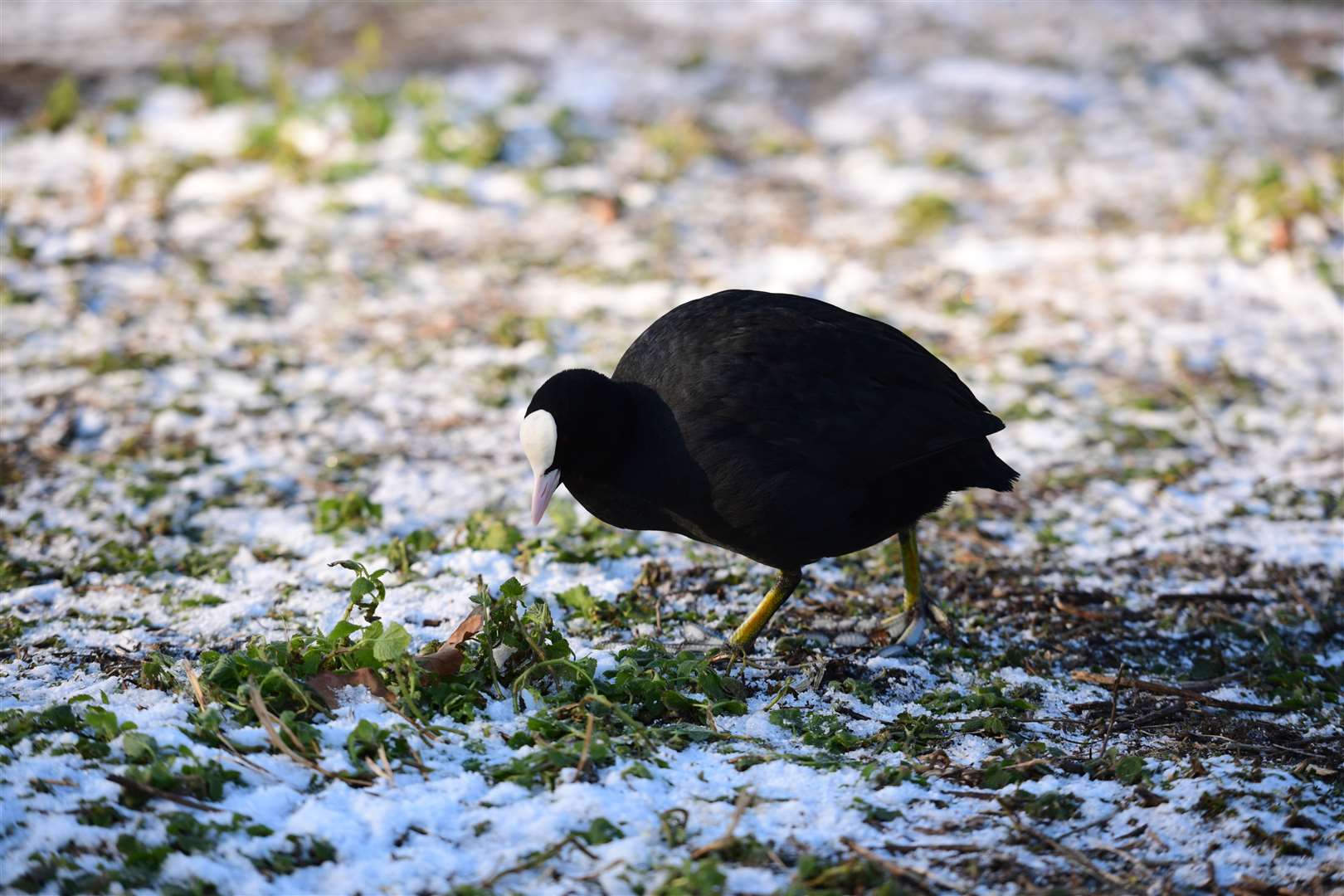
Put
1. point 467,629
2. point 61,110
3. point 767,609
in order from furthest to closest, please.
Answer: point 61,110 < point 767,609 < point 467,629

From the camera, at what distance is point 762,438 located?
3508mm

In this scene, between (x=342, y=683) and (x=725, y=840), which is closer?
(x=725, y=840)

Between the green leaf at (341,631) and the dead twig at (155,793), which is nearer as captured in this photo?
the dead twig at (155,793)

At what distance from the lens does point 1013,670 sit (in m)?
3.80

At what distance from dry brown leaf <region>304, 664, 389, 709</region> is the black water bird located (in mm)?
671

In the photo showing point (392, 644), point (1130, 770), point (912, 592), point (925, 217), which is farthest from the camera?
point (925, 217)

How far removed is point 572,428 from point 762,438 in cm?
55

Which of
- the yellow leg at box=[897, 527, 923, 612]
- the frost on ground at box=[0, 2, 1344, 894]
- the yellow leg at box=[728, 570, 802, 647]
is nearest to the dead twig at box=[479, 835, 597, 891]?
the frost on ground at box=[0, 2, 1344, 894]

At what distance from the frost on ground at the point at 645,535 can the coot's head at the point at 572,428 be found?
442 millimetres

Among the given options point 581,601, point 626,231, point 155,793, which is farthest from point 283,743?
point 626,231

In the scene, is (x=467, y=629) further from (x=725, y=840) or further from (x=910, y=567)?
(x=910, y=567)

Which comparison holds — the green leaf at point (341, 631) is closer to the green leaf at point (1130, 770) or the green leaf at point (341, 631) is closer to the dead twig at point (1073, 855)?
the dead twig at point (1073, 855)

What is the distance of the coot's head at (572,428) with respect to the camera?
11.4 feet

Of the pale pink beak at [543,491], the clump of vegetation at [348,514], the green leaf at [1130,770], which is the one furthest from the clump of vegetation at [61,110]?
the green leaf at [1130,770]
